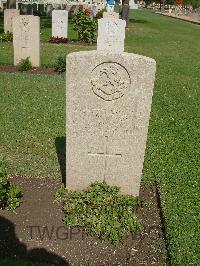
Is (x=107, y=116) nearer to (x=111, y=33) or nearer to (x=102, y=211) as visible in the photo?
(x=102, y=211)

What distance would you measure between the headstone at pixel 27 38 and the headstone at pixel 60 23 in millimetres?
5226

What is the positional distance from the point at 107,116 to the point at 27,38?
874 cm

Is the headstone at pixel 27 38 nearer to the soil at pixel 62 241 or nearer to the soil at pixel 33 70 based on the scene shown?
the soil at pixel 33 70

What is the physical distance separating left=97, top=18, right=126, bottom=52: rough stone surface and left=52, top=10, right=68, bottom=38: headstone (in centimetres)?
444

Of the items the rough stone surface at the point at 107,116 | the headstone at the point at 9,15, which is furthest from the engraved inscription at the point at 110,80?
the headstone at the point at 9,15

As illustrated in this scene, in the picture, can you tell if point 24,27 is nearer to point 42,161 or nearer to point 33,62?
point 33,62

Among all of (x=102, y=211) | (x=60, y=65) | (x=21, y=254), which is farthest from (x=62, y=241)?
(x=60, y=65)

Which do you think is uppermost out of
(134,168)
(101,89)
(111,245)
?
(101,89)

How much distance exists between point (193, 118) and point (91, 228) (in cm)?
503

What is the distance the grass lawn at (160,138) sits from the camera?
4699 mm

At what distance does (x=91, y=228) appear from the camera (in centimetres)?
436

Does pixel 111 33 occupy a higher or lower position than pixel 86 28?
higher

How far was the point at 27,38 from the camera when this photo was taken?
12.2 m

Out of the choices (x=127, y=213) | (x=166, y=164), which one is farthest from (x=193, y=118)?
(x=127, y=213)
